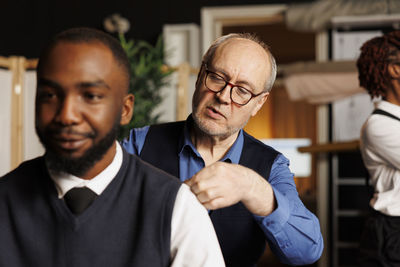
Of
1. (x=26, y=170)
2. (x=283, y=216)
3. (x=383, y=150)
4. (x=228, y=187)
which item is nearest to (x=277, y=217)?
(x=283, y=216)

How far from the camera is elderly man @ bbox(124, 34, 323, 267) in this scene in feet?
4.45

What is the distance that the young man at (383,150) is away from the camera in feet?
6.41

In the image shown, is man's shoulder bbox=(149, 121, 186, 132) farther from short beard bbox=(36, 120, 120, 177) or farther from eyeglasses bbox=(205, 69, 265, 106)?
short beard bbox=(36, 120, 120, 177)

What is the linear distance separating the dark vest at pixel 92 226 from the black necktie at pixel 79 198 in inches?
0.5

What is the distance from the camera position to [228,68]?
1.47 metres

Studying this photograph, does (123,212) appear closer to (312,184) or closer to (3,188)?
(3,188)

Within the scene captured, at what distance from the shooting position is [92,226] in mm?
987

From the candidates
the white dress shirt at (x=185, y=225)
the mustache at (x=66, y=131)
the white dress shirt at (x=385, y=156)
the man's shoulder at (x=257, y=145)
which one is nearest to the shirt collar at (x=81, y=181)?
the white dress shirt at (x=185, y=225)

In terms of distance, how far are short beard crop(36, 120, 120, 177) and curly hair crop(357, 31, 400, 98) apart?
52.1 inches

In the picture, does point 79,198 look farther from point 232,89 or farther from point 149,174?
point 232,89

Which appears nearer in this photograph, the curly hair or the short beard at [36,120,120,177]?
the short beard at [36,120,120,177]

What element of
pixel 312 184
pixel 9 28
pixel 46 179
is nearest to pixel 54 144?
pixel 46 179

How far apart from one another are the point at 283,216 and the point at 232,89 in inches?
15.0

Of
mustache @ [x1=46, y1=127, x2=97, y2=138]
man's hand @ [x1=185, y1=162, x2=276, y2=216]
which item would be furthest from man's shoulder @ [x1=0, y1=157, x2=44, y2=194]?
man's hand @ [x1=185, y1=162, x2=276, y2=216]
